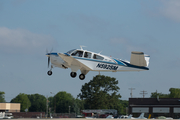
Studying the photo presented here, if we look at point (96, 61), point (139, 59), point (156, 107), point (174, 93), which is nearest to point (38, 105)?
point (174, 93)

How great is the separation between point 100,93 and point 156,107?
1687 centimetres

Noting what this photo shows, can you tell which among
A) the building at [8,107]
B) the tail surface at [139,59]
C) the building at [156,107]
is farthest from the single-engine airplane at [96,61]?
the building at [8,107]

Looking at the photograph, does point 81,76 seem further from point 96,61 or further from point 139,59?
point 139,59

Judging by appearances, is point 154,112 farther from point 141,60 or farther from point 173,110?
point 141,60

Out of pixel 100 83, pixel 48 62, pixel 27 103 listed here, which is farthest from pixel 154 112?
pixel 27 103

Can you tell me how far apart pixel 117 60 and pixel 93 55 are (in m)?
2.71

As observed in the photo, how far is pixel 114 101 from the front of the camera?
8881cm

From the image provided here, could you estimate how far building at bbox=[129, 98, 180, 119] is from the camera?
8225cm

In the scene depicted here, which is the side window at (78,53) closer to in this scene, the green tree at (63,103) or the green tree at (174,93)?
the green tree at (63,103)

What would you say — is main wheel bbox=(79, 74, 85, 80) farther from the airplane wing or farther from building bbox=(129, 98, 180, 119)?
building bbox=(129, 98, 180, 119)

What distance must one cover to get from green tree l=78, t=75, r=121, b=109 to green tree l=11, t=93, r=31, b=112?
213ft

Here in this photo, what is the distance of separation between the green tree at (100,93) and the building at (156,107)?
655 cm

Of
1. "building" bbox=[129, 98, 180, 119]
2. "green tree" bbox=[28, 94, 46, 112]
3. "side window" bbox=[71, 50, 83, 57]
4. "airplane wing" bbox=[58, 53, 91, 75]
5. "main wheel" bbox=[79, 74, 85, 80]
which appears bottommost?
"green tree" bbox=[28, 94, 46, 112]

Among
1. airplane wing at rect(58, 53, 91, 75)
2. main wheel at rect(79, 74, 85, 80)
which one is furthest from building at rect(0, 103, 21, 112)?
airplane wing at rect(58, 53, 91, 75)
